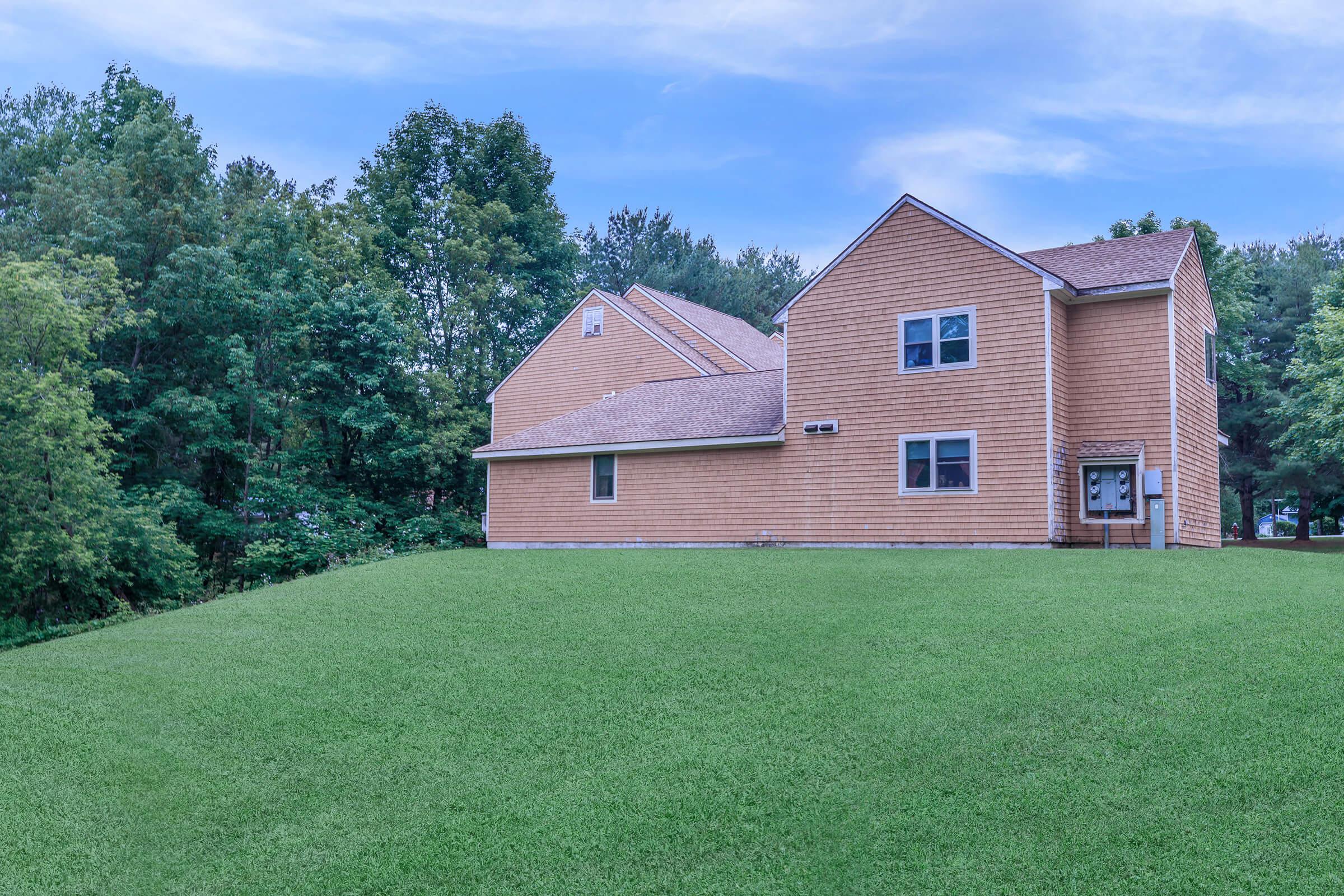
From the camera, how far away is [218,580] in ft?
88.2

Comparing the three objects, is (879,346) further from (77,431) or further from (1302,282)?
(1302,282)

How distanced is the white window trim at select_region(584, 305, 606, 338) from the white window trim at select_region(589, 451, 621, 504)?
21.3ft

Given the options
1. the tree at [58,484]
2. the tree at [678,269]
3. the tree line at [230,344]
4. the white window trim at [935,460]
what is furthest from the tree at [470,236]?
the white window trim at [935,460]

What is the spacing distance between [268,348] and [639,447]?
12970 millimetres

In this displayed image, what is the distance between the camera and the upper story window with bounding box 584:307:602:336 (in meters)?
27.6

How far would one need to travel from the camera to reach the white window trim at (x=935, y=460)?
17.6 metres

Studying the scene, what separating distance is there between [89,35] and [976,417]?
24952 millimetres

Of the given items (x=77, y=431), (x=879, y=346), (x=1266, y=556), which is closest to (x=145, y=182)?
(x=77, y=431)

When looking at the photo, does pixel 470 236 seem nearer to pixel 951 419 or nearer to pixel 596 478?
pixel 596 478

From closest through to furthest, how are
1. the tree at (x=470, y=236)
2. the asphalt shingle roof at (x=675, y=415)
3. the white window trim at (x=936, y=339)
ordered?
the white window trim at (x=936, y=339), the asphalt shingle roof at (x=675, y=415), the tree at (x=470, y=236)

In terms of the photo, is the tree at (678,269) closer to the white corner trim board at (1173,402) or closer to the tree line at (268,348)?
the tree line at (268,348)

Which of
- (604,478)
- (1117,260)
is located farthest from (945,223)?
(604,478)

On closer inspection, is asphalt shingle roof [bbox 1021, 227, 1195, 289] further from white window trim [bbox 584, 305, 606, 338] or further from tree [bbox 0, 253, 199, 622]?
tree [bbox 0, 253, 199, 622]

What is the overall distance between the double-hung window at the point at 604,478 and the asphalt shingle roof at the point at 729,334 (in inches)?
282
